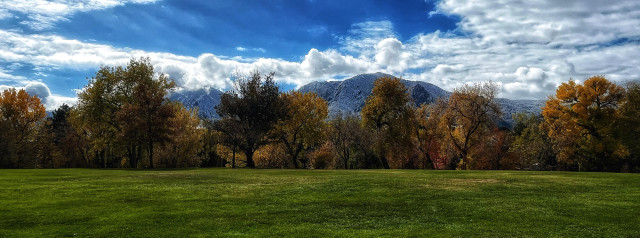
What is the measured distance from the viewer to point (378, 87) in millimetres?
57781

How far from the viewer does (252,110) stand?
63.0 metres

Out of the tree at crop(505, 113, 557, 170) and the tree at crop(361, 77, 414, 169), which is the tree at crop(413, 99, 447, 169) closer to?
the tree at crop(361, 77, 414, 169)

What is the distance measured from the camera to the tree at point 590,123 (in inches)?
2249

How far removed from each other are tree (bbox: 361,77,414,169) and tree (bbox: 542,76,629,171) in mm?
25051

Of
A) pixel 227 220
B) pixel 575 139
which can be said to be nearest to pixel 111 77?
pixel 227 220

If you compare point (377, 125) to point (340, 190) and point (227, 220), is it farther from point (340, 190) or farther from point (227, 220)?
point (227, 220)

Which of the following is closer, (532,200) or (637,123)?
(532,200)

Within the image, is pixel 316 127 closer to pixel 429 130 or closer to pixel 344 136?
pixel 344 136

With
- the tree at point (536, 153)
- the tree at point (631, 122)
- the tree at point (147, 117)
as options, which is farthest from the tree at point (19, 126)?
the tree at point (631, 122)

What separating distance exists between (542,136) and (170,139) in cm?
6440

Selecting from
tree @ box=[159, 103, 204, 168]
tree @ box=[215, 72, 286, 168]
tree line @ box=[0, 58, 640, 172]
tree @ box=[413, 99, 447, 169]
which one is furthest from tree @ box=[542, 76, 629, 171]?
tree @ box=[159, 103, 204, 168]

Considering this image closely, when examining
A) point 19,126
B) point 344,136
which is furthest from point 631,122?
point 19,126

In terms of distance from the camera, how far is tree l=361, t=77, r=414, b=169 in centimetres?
5738

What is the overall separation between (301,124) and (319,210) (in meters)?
49.4
